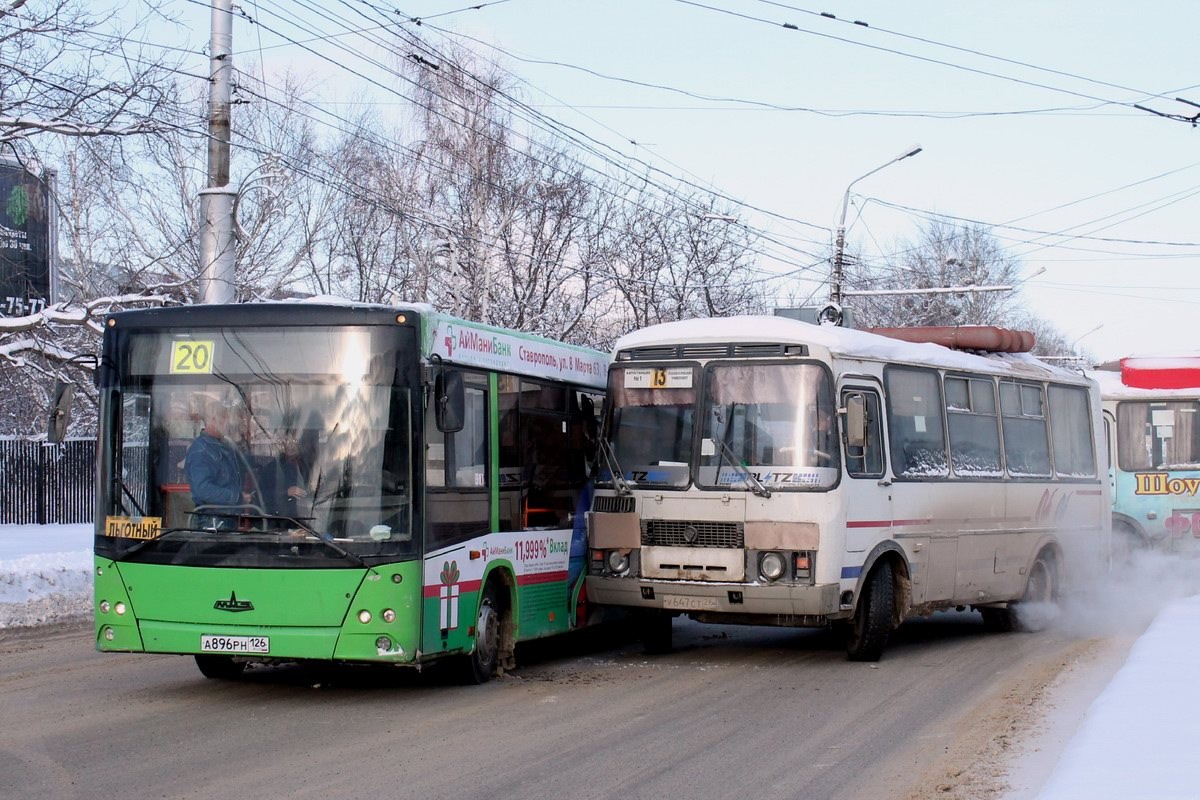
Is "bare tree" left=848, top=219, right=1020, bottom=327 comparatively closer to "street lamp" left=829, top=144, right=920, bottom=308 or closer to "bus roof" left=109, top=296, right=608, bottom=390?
"street lamp" left=829, top=144, right=920, bottom=308

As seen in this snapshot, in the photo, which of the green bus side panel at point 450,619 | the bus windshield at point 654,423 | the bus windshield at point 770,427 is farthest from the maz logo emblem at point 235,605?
the bus windshield at point 770,427

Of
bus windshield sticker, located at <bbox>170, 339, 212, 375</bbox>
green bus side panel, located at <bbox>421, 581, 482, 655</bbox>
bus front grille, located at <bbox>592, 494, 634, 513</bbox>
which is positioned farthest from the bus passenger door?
bus windshield sticker, located at <bbox>170, 339, 212, 375</bbox>

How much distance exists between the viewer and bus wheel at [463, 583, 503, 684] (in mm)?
11656

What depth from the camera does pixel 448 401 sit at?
10547 mm

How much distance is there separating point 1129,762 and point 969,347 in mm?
10187

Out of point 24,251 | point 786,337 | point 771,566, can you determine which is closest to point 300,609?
point 771,566

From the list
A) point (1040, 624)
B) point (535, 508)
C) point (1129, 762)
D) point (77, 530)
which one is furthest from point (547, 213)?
point (1129, 762)

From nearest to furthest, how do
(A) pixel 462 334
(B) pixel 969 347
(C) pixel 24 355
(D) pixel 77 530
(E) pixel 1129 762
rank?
(E) pixel 1129 762 < (A) pixel 462 334 < (B) pixel 969 347 < (C) pixel 24 355 < (D) pixel 77 530

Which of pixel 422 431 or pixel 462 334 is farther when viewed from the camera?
pixel 462 334

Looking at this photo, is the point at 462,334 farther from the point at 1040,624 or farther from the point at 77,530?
the point at 77,530

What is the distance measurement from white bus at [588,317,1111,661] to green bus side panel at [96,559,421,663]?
3317mm

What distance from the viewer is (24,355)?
18.6 m

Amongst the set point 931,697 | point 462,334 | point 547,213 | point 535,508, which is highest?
point 547,213

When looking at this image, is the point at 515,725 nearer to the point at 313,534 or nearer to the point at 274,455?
the point at 313,534
